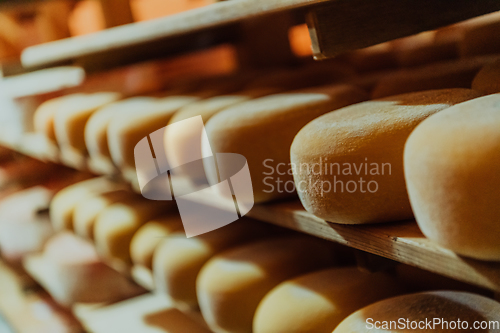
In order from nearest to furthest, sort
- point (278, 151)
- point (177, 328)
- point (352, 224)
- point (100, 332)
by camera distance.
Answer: point (352, 224), point (278, 151), point (177, 328), point (100, 332)

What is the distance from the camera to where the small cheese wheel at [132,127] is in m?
1.39

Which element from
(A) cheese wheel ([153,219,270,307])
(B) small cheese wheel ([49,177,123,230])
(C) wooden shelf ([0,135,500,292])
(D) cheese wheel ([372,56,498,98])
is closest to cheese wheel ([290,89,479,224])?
(C) wooden shelf ([0,135,500,292])

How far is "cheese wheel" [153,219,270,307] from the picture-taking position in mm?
1381

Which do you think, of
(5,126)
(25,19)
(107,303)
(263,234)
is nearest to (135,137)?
(263,234)

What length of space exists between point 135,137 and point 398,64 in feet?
2.85

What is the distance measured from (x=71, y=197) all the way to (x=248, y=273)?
1.31 meters

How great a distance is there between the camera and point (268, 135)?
0.93 metres

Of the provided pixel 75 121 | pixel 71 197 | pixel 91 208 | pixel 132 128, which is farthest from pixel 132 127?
pixel 71 197

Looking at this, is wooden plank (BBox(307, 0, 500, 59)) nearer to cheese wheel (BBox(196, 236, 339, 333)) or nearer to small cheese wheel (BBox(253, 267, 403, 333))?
small cheese wheel (BBox(253, 267, 403, 333))

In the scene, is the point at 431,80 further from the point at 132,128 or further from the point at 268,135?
the point at 132,128

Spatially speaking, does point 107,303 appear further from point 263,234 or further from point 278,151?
point 278,151

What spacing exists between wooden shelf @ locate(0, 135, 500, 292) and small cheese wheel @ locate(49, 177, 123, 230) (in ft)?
4.49

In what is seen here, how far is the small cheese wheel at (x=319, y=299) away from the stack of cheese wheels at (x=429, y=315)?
0.33ft

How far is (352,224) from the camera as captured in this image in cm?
76
